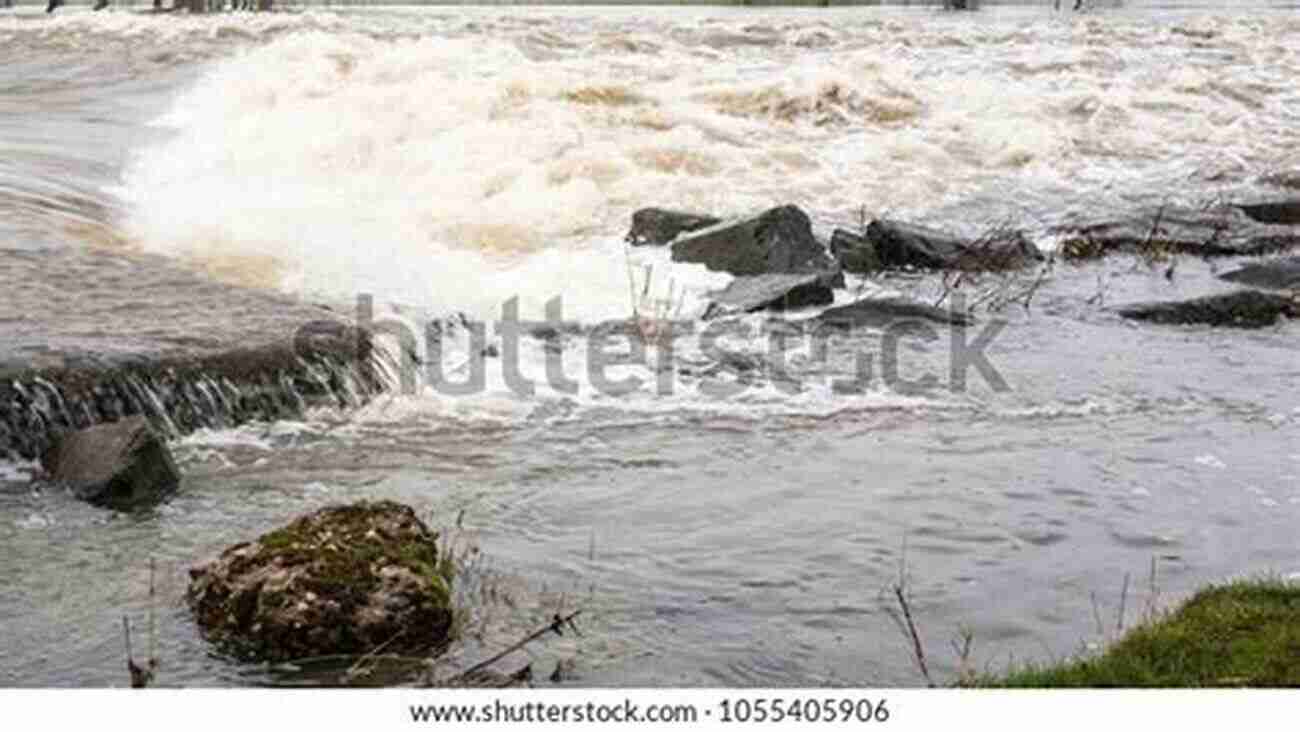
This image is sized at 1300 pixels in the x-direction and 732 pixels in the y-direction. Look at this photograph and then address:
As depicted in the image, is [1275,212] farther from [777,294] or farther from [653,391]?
[653,391]

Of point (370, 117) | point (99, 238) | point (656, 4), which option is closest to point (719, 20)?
point (656, 4)

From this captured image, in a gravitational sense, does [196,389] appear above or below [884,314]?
above

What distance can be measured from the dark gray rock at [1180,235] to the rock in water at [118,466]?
10285mm

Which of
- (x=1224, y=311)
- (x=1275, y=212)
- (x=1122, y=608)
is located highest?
(x=1122, y=608)

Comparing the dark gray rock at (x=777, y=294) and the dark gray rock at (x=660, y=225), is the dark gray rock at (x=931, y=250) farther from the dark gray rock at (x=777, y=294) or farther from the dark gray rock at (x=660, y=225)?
the dark gray rock at (x=660, y=225)

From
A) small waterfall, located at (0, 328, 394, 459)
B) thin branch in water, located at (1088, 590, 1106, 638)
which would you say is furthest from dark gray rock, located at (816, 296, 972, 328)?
thin branch in water, located at (1088, 590, 1106, 638)

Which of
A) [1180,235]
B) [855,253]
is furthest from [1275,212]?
[855,253]

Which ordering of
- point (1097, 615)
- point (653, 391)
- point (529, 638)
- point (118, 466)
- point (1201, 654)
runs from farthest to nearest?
1. point (653, 391)
2. point (118, 466)
3. point (1097, 615)
4. point (529, 638)
5. point (1201, 654)

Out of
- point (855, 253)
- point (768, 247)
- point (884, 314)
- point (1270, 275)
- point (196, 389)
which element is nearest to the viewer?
point (196, 389)

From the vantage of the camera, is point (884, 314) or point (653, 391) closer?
point (653, 391)

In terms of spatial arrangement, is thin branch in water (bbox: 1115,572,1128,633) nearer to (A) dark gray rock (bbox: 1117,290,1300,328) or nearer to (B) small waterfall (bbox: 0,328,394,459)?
(B) small waterfall (bbox: 0,328,394,459)

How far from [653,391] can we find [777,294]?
8.99 feet

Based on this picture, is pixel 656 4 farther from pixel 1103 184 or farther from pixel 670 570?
pixel 670 570

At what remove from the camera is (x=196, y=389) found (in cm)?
A: 919
